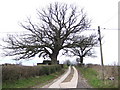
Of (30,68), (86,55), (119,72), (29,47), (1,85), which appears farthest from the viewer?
(86,55)

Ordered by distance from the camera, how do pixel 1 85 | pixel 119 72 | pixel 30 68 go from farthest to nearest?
pixel 30 68 < pixel 1 85 < pixel 119 72

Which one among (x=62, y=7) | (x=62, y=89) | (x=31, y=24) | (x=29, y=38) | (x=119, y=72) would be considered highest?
(x=62, y=7)

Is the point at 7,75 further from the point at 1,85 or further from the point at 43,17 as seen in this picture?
the point at 43,17

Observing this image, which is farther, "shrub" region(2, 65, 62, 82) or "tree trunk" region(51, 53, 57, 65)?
"tree trunk" region(51, 53, 57, 65)

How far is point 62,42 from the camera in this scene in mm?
43938

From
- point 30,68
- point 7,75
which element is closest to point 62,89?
point 7,75

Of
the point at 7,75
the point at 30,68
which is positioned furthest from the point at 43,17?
the point at 7,75

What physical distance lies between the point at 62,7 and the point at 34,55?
444 inches

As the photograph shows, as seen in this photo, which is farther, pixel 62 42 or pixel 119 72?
pixel 62 42

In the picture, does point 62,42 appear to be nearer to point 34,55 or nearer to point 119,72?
point 34,55

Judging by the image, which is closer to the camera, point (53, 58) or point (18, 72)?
point (18, 72)

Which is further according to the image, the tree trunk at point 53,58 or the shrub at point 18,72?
the tree trunk at point 53,58

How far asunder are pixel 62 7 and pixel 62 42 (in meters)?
7.27

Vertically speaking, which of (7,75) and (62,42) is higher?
(62,42)
